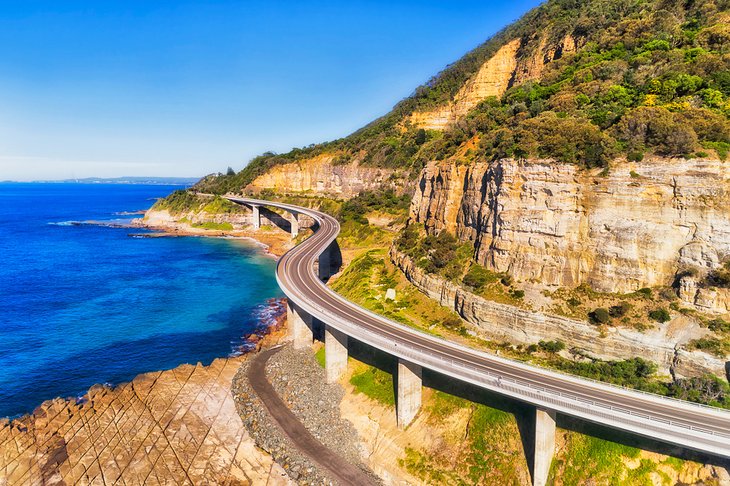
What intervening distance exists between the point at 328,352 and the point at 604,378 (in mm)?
27504

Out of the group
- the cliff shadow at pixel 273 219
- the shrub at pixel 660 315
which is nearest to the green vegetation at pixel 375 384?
the shrub at pixel 660 315

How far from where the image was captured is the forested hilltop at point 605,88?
131 feet

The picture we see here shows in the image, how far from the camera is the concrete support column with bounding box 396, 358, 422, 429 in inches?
1412

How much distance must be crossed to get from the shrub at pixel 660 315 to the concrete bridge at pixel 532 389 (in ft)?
28.7

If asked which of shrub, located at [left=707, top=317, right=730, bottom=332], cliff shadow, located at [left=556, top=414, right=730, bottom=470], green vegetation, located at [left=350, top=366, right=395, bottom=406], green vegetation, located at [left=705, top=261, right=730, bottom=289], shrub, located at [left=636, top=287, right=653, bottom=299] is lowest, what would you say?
green vegetation, located at [left=350, top=366, right=395, bottom=406]

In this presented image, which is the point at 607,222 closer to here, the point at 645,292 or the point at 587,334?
the point at 645,292

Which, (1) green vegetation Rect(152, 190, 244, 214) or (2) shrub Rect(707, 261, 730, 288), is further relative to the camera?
(1) green vegetation Rect(152, 190, 244, 214)

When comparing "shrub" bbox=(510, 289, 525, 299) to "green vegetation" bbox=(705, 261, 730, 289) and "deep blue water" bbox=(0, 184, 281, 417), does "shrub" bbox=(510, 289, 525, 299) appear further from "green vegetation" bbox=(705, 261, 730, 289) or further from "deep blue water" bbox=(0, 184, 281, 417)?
"deep blue water" bbox=(0, 184, 281, 417)

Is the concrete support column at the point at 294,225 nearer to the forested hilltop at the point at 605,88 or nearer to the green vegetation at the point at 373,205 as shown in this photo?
the green vegetation at the point at 373,205

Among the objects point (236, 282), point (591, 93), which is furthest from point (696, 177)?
point (236, 282)

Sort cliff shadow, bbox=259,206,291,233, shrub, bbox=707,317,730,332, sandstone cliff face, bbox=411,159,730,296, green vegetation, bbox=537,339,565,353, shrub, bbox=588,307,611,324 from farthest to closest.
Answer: cliff shadow, bbox=259,206,291,233 < green vegetation, bbox=537,339,565,353 < shrub, bbox=588,307,611,324 < sandstone cliff face, bbox=411,159,730,296 < shrub, bbox=707,317,730,332

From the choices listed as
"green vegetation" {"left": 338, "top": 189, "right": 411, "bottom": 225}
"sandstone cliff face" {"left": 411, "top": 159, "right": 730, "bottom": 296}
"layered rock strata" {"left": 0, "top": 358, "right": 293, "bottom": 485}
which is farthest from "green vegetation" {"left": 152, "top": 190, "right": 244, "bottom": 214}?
"sandstone cliff face" {"left": 411, "top": 159, "right": 730, "bottom": 296}

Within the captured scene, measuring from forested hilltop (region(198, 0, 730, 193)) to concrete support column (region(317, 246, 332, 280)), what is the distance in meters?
29.8

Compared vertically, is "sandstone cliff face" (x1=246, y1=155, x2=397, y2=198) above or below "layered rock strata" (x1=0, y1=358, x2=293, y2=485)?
above
